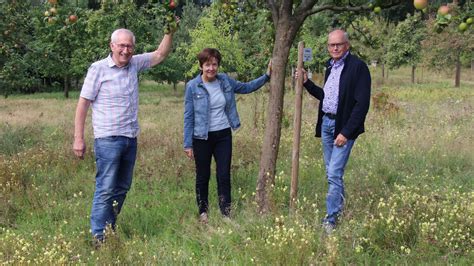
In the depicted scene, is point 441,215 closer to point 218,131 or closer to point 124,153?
point 218,131

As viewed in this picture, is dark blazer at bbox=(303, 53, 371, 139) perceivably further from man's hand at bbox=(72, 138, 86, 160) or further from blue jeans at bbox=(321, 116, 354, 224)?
man's hand at bbox=(72, 138, 86, 160)

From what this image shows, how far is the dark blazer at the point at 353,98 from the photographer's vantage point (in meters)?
4.21

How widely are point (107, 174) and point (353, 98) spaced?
99.1 inches

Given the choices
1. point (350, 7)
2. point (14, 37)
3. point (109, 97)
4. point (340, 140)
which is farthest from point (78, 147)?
point (14, 37)

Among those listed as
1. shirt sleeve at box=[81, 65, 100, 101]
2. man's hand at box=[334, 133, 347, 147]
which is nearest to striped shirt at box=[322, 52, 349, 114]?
man's hand at box=[334, 133, 347, 147]

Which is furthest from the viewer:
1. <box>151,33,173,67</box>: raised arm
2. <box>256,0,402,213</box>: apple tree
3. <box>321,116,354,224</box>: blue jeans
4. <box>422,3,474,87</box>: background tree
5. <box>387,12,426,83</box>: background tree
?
<box>387,12,426,83</box>: background tree

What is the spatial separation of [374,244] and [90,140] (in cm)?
749

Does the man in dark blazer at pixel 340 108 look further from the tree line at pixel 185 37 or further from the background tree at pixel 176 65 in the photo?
the background tree at pixel 176 65

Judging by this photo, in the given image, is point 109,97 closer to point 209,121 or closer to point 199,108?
point 199,108

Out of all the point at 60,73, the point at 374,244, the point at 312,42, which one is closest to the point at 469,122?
the point at 374,244

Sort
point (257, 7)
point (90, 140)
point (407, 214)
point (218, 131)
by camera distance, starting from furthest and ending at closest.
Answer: point (90, 140)
point (257, 7)
point (218, 131)
point (407, 214)

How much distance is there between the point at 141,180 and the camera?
6500mm

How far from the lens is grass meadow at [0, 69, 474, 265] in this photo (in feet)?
12.2

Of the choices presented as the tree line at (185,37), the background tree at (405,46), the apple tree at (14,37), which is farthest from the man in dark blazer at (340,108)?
the background tree at (405,46)
